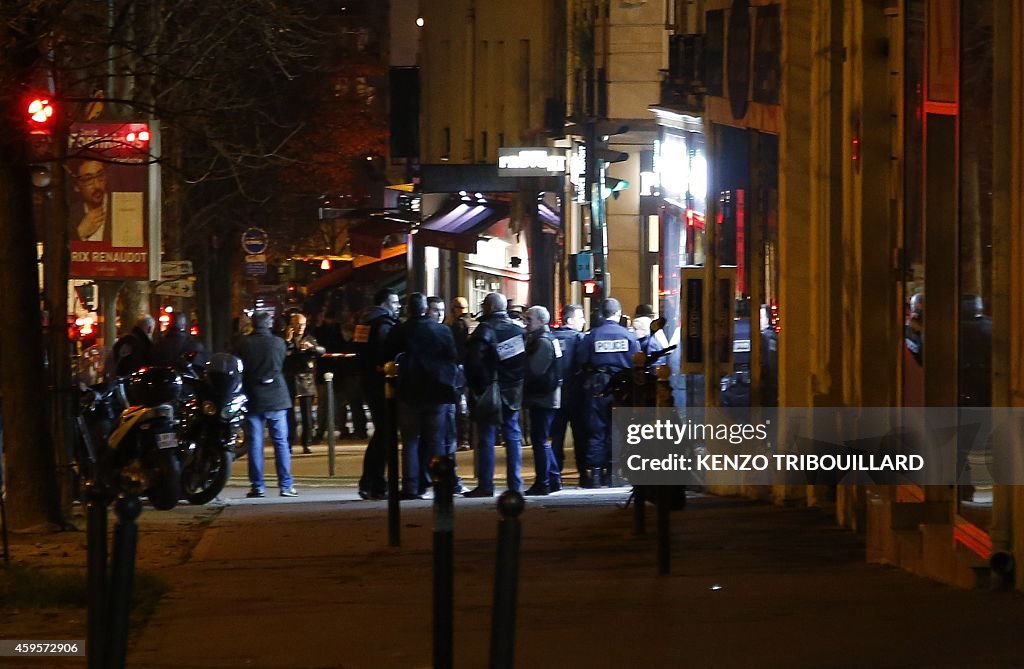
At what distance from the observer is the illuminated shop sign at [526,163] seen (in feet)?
103

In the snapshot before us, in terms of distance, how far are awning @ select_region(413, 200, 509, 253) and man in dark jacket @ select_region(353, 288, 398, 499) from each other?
18034 mm

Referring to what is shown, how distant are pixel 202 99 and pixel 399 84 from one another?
1679 cm

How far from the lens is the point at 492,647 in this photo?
19.0ft

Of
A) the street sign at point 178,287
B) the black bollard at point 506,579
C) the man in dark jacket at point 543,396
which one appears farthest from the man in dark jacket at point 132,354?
the black bollard at point 506,579

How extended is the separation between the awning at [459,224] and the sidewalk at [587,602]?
22.6 m

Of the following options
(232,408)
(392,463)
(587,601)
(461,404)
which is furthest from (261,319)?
(587,601)

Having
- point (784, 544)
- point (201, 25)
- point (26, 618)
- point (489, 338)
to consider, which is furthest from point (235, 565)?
point (201, 25)

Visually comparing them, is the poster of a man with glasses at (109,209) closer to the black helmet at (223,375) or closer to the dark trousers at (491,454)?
the black helmet at (223,375)

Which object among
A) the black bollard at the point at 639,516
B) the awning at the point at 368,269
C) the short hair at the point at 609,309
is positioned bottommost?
the black bollard at the point at 639,516

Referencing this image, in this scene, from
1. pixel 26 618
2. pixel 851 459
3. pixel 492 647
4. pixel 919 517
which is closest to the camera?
pixel 492 647

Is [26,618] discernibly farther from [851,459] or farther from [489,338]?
[489,338]

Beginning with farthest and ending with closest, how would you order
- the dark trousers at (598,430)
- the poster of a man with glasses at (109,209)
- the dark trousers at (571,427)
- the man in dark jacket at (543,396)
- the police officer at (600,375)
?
the dark trousers at (571,427) → the dark trousers at (598,430) → the police officer at (600,375) → the poster of a man with glasses at (109,209) → the man in dark jacket at (543,396)

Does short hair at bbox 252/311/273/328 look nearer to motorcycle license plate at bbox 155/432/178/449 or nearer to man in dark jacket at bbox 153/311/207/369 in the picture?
man in dark jacket at bbox 153/311/207/369

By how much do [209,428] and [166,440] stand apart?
1184mm
